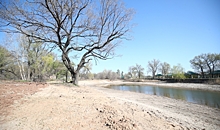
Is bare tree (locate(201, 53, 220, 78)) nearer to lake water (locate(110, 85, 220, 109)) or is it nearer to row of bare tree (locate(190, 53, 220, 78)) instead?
row of bare tree (locate(190, 53, 220, 78))

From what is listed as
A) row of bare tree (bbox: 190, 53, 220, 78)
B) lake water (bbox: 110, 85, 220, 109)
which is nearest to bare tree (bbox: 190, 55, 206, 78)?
row of bare tree (bbox: 190, 53, 220, 78)

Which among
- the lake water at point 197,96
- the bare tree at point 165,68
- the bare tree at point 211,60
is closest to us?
the lake water at point 197,96

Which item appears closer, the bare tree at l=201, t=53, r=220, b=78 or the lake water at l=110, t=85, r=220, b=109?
the lake water at l=110, t=85, r=220, b=109

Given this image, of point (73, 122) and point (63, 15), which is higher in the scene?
point (63, 15)

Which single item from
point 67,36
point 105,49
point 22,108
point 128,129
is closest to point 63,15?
point 67,36

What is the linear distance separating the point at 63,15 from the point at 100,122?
8.83 m

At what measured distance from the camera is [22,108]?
360 cm

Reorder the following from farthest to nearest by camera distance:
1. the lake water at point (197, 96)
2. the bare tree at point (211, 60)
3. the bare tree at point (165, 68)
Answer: the bare tree at point (165, 68), the bare tree at point (211, 60), the lake water at point (197, 96)

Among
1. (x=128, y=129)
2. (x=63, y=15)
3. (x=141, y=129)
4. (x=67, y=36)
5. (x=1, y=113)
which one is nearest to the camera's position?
(x=128, y=129)

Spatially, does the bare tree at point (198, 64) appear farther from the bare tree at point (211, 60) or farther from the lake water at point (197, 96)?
the lake water at point (197, 96)

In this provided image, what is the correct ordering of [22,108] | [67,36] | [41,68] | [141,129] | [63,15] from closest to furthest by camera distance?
[141,129]
[22,108]
[63,15]
[67,36]
[41,68]

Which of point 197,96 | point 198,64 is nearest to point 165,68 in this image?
point 198,64

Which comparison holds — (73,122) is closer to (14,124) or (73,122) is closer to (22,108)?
(14,124)

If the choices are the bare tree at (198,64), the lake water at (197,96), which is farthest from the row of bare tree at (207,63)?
the lake water at (197,96)
